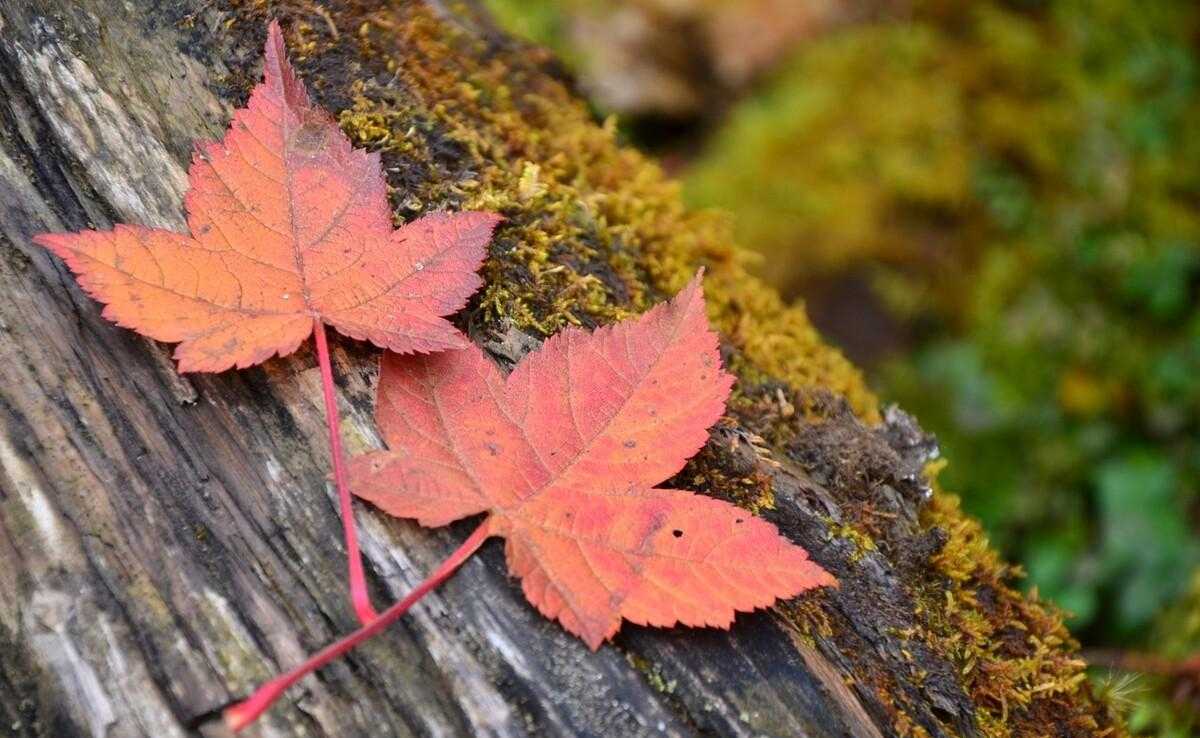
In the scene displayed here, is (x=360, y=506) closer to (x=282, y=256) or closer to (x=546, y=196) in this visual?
(x=282, y=256)

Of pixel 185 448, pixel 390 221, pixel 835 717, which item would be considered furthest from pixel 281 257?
pixel 835 717

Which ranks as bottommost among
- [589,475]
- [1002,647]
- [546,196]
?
[1002,647]

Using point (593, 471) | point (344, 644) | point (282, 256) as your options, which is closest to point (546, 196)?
point (282, 256)

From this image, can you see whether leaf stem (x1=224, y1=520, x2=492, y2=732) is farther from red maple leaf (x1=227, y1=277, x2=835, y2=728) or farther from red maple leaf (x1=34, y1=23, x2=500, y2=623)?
red maple leaf (x1=34, y1=23, x2=500, y2=623)

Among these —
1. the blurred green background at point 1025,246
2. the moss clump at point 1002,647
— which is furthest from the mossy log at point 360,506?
the blurred green background at point 1025,246

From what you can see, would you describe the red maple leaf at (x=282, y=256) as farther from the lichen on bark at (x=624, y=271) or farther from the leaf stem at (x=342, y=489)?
the lichen on bark at (x=624, y=271)

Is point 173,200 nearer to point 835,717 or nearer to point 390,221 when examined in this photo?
point 390,221
